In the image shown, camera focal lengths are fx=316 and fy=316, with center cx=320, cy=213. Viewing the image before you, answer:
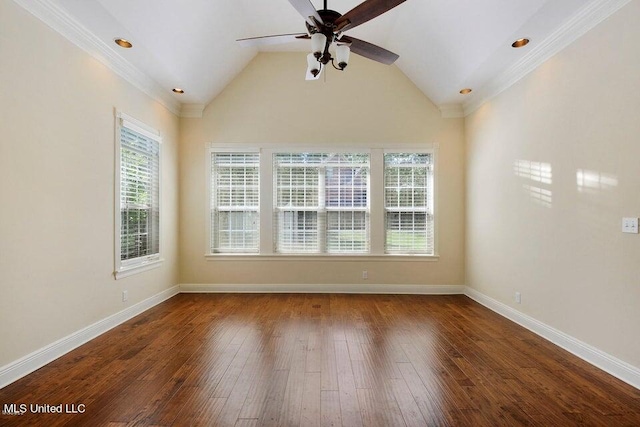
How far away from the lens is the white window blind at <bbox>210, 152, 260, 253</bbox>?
204 inches

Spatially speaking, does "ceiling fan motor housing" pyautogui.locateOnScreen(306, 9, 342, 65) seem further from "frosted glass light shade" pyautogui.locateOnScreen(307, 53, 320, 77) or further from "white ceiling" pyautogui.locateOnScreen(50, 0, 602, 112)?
"white ceiling" pyautogui.locateOnScreen(50, 0, 602, 112)

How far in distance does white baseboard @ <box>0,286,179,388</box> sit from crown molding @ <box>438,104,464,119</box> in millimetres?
5173

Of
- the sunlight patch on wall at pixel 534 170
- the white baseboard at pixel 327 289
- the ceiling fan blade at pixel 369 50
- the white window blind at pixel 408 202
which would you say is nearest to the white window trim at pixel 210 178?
the white baseboard at pixel 327 289

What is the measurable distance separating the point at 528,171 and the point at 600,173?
3.02 ft

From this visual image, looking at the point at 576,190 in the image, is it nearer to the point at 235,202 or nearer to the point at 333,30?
the point at 333,30

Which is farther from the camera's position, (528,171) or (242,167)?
(242,167)

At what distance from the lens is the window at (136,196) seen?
12.0ft

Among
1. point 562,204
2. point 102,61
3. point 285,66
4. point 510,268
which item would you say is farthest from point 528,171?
point 102,61

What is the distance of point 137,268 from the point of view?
3.97m

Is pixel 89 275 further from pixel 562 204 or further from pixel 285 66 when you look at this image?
pixel 562 204

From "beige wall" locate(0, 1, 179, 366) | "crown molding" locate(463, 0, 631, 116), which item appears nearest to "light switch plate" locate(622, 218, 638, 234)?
"crown molding" locate(463, 0, 631, 116)

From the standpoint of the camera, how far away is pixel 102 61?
3320 mm

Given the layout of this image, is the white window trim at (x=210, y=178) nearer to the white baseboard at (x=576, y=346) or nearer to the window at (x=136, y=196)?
the window at (x=136, y=196)

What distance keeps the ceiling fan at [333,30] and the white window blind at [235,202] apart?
2514mm
